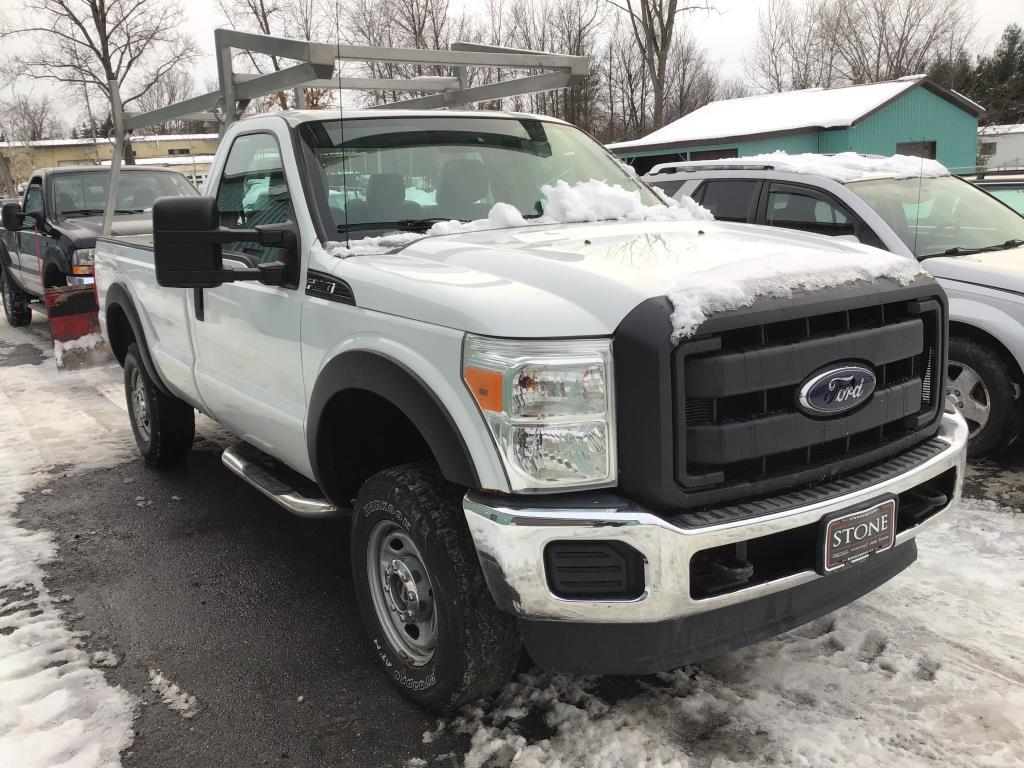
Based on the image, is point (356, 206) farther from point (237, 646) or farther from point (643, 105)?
point (643, 105)

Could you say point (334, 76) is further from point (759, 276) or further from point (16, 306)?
point (16, 306)

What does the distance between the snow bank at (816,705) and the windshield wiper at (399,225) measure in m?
1.77

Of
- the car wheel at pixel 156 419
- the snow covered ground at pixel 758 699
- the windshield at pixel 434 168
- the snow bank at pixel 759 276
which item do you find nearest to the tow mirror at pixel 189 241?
the windshield at pixel 434 168

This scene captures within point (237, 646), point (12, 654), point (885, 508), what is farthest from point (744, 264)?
point (12, 654)

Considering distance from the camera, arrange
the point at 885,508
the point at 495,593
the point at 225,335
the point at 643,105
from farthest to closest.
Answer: the point at 643,105 → the point at 225,335 → the point at 885,508 → the point at 495,593

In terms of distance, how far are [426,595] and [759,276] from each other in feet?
4.73

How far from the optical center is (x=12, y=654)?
11.0 ft

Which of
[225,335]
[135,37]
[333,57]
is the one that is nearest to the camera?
[333,57]

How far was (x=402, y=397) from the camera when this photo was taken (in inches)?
102

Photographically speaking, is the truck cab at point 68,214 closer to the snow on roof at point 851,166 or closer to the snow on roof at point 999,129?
the snow on roof at point 851,166

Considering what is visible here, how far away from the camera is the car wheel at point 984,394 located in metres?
4.90

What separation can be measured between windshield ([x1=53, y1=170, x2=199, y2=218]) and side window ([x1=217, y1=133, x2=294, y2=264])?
6971 millimetres

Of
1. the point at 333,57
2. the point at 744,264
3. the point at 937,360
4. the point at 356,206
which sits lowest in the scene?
the point at 937,360

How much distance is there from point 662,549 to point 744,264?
3.02 ft
